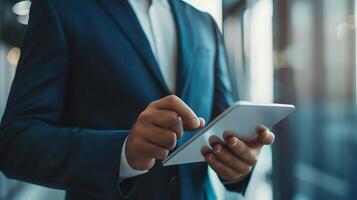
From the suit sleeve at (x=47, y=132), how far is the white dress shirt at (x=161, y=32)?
176 millimetres

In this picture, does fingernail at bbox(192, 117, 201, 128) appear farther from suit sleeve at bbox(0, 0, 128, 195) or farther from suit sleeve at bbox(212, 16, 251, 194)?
suit sleeve at bbox(212, 16, 251, 194)

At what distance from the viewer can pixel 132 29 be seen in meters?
0.93

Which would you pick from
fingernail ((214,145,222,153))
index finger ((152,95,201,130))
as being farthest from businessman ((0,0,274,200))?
index finger ((152,95,201,130))

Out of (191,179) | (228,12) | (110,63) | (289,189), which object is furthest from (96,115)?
(289,189)

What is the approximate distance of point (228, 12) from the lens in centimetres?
104

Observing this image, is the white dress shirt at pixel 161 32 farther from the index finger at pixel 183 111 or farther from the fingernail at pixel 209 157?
the index finger at pixel 183 111

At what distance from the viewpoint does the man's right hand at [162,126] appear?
65 centimetres

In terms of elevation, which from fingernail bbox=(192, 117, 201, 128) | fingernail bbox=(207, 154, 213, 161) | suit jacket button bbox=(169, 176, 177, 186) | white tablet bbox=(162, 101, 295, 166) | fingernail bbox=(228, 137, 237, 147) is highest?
fingernail bbox=(192, 117, 201, 128)

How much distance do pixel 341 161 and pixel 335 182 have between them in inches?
2.2

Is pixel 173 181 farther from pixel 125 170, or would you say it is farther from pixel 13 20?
pixel 13 20

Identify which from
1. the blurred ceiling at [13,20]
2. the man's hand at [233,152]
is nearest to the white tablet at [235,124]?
the man's hand at [233,152]

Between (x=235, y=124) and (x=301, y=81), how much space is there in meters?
0.44

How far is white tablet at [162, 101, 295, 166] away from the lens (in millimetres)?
685

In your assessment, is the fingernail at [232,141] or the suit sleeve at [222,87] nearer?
the fingernail at [232,141]
